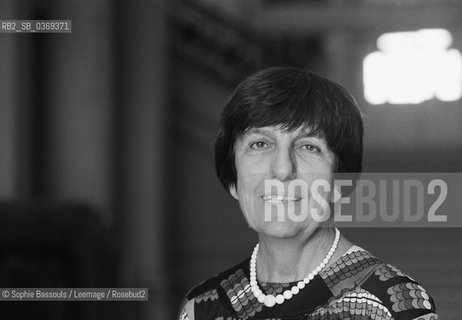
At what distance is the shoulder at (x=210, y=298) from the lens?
0.94 metres

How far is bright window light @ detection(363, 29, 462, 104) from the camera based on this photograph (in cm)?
373

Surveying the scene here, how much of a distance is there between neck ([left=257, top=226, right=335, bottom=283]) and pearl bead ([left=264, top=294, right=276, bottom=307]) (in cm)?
2

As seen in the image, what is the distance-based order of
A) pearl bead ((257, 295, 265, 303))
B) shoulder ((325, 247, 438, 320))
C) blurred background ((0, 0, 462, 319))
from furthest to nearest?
1. blurred background ((0, 0, 462, 319))
2. pearl bead ((257, 295, 265, 303))
3. shoulder ((325, 247, 438, 320))

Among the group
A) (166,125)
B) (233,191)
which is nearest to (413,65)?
(166,125)

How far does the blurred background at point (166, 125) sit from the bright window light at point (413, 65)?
2 centimetres

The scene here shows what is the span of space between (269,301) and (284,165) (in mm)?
172

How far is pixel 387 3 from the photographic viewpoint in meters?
5.34

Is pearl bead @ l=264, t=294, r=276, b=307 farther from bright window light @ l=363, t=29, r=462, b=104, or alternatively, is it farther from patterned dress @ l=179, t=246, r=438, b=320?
bright window light @ l=363, t=29, r=462, b=104

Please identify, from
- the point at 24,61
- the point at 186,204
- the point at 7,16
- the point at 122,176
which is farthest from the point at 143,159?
the point at 7,16

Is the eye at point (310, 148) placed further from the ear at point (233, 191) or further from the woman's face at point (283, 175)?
the ear at point (233, 191)

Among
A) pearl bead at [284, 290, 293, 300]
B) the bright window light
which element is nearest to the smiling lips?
pearl bead at [284, 290, 293, 300]

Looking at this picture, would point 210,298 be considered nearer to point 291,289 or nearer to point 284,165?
point 291,289

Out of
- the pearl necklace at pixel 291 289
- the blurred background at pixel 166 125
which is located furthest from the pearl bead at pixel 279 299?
the blurred background at pixel 166 125

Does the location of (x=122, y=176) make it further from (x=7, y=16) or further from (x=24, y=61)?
(x=7, y=16)
